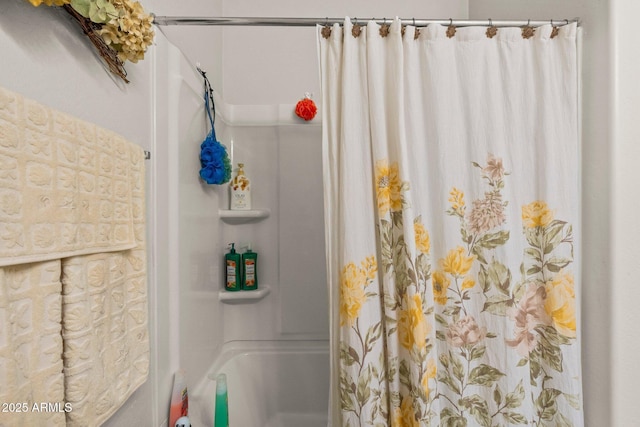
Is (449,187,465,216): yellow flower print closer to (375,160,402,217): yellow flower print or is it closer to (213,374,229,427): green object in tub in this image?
(375,160,402,217): yellow flower print

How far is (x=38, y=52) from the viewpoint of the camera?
21.9 inches

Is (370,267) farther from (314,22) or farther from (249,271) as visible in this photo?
(249,271)

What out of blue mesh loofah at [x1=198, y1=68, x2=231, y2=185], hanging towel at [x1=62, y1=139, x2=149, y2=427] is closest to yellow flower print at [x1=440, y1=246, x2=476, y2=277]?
hanging towel at [x1=62, y1=139, x2=149, y2=427]

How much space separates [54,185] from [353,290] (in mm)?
650

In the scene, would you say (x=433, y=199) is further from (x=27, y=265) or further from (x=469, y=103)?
(x=27, y=265)

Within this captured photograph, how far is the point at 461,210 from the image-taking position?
913 mm

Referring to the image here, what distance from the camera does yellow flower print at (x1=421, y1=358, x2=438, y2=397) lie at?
2.75 feet

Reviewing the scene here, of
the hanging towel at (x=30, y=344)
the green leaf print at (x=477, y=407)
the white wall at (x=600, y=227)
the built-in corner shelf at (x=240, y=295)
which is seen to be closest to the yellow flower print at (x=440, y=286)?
the green leaf print at (x=477, y=407)

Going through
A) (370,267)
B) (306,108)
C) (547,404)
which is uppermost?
(306,108)

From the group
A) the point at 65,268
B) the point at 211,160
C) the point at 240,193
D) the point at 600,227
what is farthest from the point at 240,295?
the point at 600,227

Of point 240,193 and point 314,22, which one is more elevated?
point 314,22

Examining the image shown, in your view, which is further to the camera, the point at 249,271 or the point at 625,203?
the point at 249,271

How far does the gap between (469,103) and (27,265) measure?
1002mm

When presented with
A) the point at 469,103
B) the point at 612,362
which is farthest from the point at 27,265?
the point at 612,362
